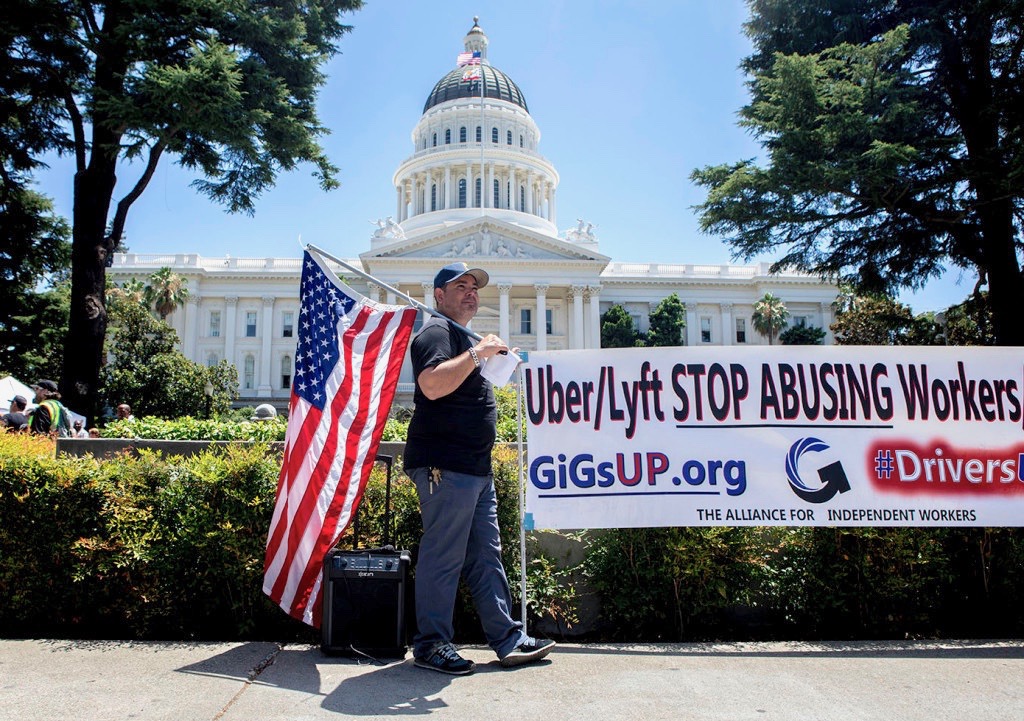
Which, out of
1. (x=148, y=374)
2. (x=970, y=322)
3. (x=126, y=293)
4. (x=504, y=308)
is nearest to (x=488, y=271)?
(x=504, y=308)

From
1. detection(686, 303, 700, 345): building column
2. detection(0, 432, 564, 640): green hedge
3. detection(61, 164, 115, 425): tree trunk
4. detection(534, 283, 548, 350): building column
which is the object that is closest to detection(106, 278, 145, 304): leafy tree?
detection(61, 164, 115, 425): tree trunk

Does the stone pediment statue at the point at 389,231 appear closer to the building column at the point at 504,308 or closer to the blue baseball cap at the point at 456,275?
the building column at the point at 504,308

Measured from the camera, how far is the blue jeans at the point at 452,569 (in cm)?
354

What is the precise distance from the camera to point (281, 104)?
13.9 m

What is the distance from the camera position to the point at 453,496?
3.60 metres

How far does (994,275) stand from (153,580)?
1421cm

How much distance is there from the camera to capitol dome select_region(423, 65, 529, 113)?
74.9 metres

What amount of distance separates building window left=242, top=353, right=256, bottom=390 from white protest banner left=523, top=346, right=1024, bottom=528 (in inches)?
2481

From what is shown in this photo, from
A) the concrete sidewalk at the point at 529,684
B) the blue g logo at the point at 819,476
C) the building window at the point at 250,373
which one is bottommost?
the concrete sidewalk at the point at 529,684

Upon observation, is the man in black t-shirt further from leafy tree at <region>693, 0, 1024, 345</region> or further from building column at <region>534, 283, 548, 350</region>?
building column at <region>534, 283, 548, 350</region>

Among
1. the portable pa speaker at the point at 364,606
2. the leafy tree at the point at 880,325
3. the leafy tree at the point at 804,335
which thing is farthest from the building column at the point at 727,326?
the portable pa speaker at the point at 364,606

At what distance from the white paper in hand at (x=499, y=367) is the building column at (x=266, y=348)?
61.9 meters

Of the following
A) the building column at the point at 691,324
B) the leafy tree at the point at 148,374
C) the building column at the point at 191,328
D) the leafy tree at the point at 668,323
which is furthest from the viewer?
the building column at the point at 691,324

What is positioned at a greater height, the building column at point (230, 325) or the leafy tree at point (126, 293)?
the building column at point (230, 325)
